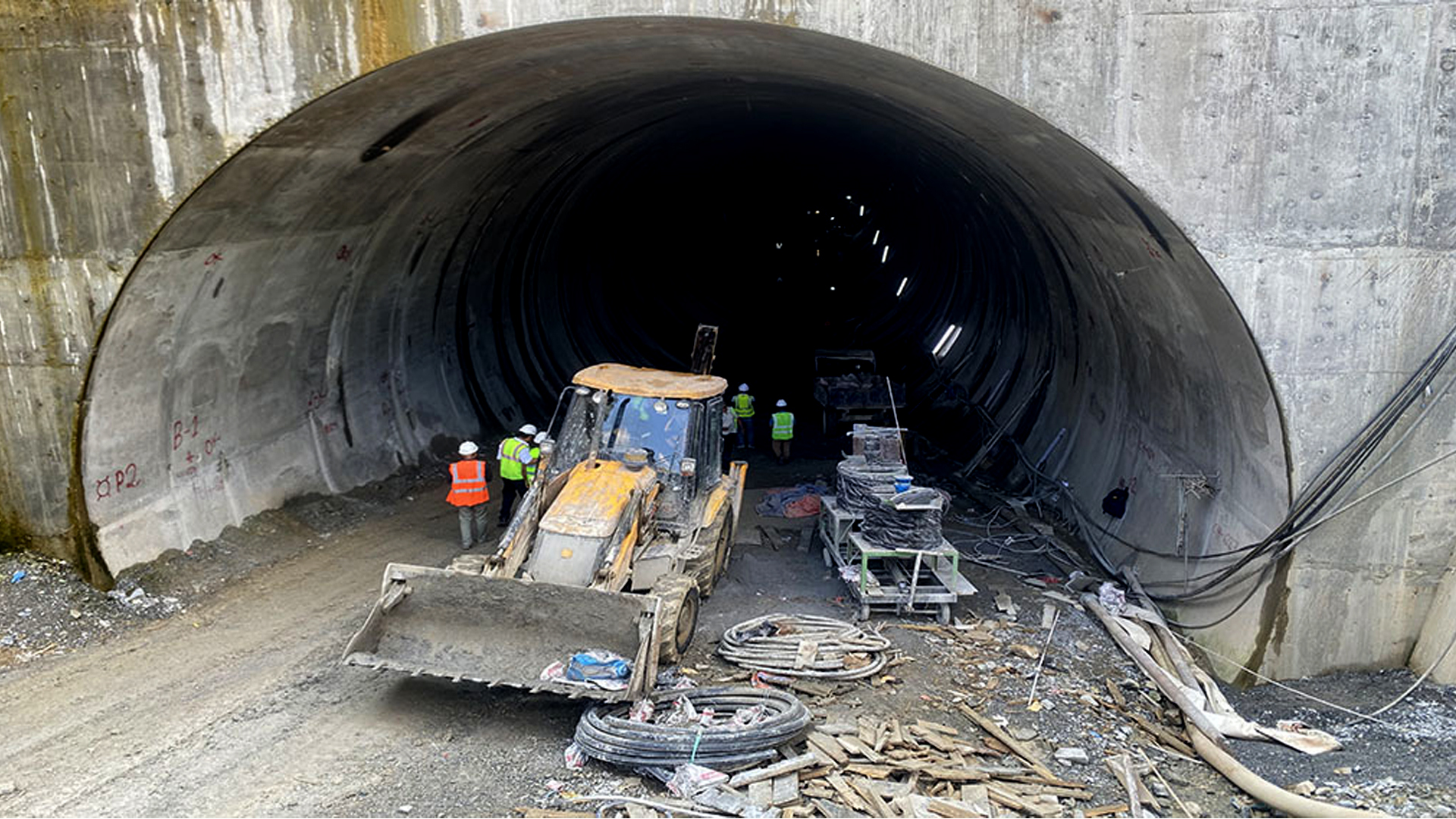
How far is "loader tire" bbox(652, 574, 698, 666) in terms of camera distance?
8250mm

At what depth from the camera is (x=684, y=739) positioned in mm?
7129

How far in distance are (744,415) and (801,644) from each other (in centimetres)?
705

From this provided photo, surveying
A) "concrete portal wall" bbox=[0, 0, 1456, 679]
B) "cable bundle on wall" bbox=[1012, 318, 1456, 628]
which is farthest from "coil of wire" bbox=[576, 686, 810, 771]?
"concrete portal wall" bbox=[0, 0, 1456, 679]

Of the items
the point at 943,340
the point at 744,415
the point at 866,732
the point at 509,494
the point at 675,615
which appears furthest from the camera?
the point at 943,340

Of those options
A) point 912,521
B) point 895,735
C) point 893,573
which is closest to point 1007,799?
point 895,735

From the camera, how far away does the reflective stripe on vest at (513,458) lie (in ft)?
38.5

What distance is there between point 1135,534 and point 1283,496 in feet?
8.85

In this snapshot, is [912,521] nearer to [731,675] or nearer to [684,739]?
[731,675]

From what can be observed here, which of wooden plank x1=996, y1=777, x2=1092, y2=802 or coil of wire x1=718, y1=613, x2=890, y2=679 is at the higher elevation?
coil of wire x1=718, y1=613, x2=890, y2=679

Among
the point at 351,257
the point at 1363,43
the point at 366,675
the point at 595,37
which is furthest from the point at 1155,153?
the point at 351,257

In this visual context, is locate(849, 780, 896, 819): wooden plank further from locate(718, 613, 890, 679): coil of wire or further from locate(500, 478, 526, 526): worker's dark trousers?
locate(500, 478, 526, 526): worker's dark trousers

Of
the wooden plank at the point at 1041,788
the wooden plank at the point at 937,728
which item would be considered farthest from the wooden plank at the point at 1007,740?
the wooden plank at the point at 937,728

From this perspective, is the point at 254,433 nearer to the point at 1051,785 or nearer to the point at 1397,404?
the point at 1051,785

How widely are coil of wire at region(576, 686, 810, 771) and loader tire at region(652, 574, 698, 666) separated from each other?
74cm
